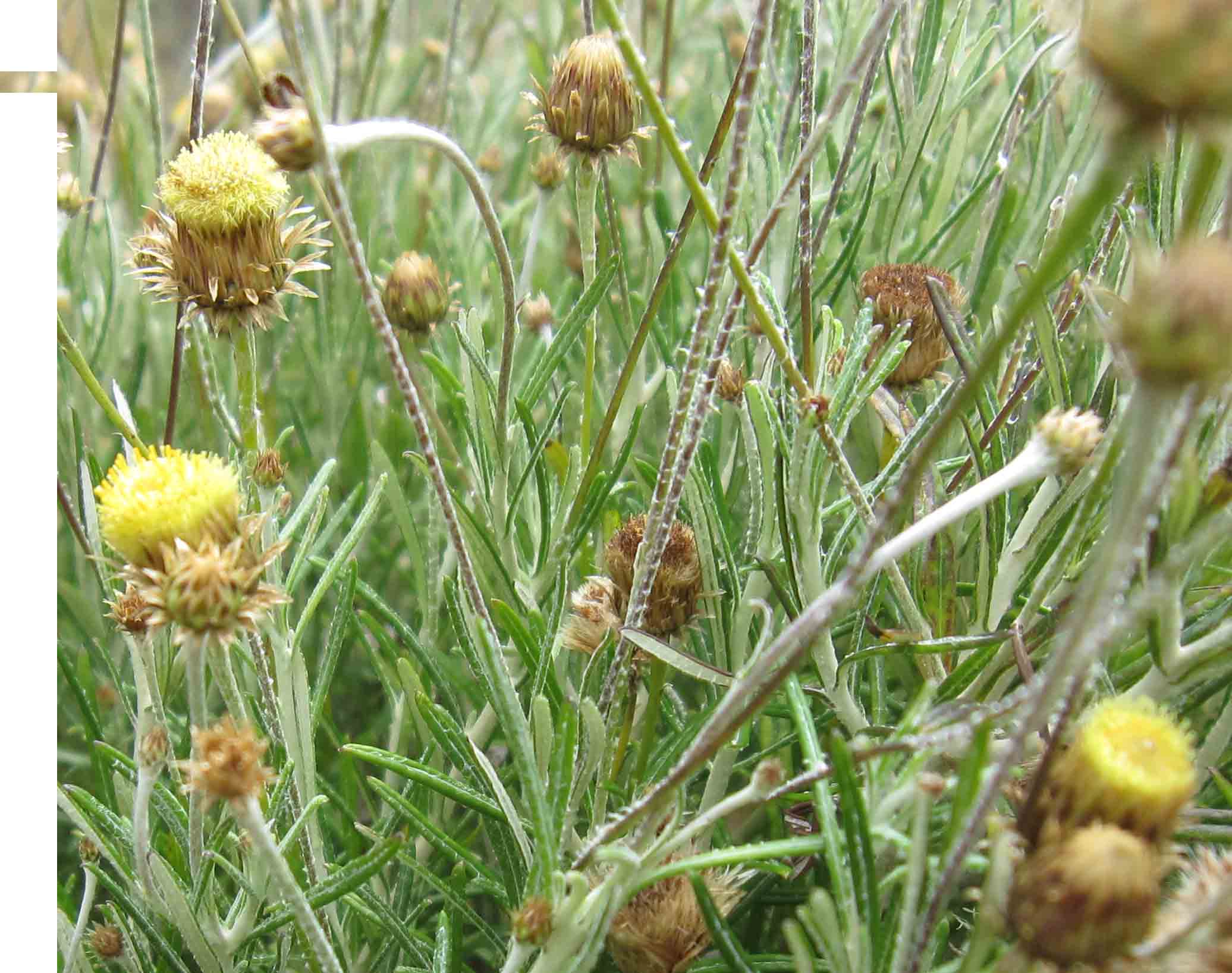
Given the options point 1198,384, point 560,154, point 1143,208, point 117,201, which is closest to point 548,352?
point 560,154

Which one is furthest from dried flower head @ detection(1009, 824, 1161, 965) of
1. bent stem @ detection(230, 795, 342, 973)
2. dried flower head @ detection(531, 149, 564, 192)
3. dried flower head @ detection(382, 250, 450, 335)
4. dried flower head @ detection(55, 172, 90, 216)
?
dried flower head @ detection(55, 172, 90, 216)

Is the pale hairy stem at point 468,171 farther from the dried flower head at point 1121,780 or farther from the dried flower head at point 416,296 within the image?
the dried flower head at point 1121,780

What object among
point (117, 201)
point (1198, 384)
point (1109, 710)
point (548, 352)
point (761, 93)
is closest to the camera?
point (1198, 384)

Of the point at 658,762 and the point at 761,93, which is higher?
the point at 761,93

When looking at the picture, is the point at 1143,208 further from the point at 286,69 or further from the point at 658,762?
the point at 286,69

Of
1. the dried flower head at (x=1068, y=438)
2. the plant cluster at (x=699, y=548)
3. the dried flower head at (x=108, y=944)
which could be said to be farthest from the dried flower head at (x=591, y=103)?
the dried flower head at (x=108, y=944)

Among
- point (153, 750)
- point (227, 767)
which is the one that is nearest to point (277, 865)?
point (227, 767)

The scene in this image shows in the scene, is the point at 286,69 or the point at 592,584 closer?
the point at 592,584

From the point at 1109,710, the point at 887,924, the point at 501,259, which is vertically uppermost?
the point at 501,259
